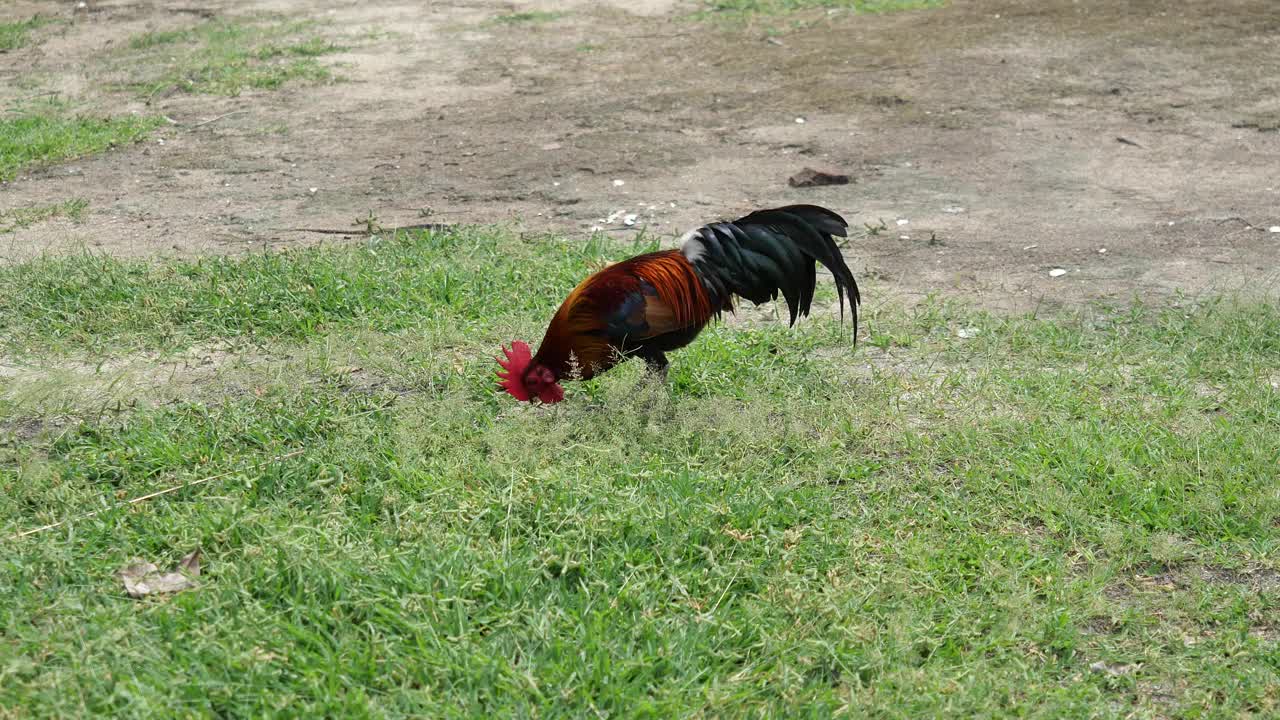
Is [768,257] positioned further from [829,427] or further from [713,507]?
[713,507]

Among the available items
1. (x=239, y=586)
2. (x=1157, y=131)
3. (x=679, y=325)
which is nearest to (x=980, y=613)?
(x=679, y=325)

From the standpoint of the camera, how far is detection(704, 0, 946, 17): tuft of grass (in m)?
10.9

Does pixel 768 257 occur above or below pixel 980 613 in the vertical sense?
above

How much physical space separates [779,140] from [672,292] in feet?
12.6

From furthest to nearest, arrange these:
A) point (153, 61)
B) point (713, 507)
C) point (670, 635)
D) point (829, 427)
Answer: point (153, 61)
point (829, 427)
point (713, 507)
point (670, 635)

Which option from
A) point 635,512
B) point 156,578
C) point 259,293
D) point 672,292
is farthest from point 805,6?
point 156,578

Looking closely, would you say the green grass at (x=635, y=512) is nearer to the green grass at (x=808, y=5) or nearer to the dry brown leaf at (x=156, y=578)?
the dry brown leaf at (x=156, y=578)

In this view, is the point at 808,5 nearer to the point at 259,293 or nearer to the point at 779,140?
the point at 779,140

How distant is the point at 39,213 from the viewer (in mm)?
6309

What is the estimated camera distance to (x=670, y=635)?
9.21ft

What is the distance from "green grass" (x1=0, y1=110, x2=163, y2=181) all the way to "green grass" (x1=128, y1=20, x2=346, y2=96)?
2.68 ft

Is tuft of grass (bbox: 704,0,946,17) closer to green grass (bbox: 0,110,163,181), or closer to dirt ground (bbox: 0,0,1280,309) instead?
dirt ground (bbox: 0,0,1280,309)

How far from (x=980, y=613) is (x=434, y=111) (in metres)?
6.30

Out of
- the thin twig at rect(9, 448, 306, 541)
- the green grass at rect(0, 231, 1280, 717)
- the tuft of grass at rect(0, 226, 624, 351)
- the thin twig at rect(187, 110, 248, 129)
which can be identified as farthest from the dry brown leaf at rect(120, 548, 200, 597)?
the thin twig at rect(187, 110, 248, 129)
